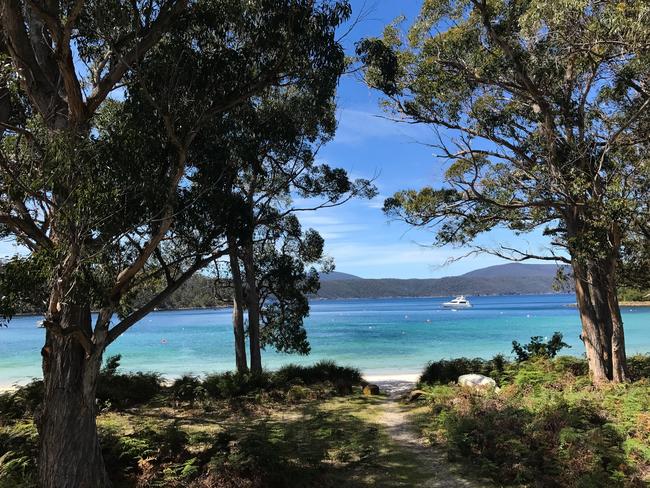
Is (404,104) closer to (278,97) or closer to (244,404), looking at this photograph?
(278,97)

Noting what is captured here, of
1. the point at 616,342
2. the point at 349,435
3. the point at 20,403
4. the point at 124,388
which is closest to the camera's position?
the point at 349,435

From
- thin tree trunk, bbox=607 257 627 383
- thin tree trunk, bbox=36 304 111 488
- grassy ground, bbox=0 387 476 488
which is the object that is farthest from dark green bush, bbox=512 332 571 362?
thin tree trunk, bbox=36 304 111 488

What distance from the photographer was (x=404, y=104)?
12.1 meters

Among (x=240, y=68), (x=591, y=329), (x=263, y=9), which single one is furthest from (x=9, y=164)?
(x=591, y=329)

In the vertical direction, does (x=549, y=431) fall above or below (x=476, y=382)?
above

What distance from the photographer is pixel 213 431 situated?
8.68 meters

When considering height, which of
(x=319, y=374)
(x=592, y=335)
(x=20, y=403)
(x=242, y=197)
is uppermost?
(x=242, y=197)

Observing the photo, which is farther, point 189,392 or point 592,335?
point 189,392

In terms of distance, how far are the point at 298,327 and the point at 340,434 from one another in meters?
5.42

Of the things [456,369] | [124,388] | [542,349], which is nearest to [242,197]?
[124,388]

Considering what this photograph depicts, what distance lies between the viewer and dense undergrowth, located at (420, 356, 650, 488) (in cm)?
587

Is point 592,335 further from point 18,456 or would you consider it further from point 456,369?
point 18,456

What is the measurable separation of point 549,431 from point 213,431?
5.76m

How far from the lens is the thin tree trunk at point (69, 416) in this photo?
18.1 feet
